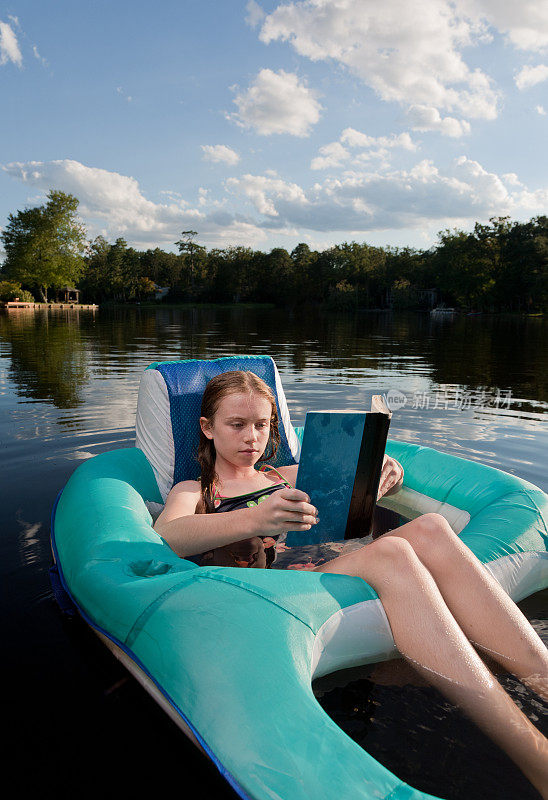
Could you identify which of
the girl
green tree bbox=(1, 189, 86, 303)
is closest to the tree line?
green tree bbox=(1, 189, 86, 303)

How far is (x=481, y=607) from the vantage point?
79.2 inches

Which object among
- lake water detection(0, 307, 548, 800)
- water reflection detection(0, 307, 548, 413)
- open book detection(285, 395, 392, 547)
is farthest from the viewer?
water reflection detection(0, 307, 548, 413)

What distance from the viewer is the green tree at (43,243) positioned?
186ft

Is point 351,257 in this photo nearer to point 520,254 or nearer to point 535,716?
point 520,254

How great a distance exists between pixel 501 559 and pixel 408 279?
75.1 m

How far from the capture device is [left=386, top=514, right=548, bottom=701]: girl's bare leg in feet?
6.36

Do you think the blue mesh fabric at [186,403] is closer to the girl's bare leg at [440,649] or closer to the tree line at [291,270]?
the girl's bare leg at [440,649]

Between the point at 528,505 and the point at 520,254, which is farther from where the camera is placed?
the point at 520,254

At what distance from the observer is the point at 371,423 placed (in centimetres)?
220

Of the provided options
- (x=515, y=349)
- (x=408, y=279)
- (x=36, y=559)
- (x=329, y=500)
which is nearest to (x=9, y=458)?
(x=36, y=559)

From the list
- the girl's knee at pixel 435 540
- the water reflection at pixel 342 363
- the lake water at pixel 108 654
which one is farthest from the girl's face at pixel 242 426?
the water reflection at pixel 342 363

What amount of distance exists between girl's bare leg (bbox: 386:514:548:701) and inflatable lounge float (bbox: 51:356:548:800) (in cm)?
27

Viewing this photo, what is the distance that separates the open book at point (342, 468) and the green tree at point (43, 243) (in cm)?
6075

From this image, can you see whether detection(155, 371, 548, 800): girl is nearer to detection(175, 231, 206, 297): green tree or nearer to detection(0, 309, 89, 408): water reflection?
detection(0, 309, 89, 408): water reflection
